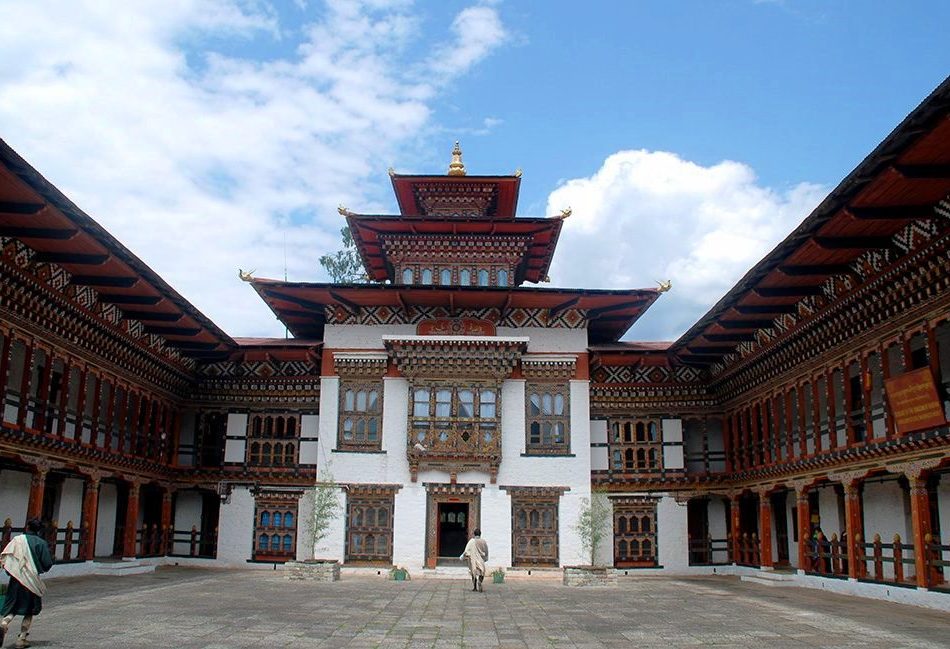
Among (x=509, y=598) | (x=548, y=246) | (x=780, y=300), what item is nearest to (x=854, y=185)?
(x=780, y=300)

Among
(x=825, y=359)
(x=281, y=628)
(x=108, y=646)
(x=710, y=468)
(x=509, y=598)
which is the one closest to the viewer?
(x=108, y=646)

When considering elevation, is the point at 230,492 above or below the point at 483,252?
below

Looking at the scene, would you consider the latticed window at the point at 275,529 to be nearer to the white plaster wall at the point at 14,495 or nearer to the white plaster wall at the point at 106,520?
the white plaster wall at the point at 106,520

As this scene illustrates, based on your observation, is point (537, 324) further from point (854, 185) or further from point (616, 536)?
point (854, 185)

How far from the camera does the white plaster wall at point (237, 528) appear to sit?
2550 centimetres

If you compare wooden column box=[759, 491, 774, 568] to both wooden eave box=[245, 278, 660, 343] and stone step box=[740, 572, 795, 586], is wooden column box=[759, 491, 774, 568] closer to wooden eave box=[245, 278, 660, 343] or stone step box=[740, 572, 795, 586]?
stone step box=[740, 572, 795, 586]

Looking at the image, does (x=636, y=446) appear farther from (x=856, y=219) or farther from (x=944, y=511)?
(x=856, y=219)

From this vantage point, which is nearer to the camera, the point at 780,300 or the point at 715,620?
the point at 715,620

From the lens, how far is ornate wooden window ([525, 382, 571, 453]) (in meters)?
23.8

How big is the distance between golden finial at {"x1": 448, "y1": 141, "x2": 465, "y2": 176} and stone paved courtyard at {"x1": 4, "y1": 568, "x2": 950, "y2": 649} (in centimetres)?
1482

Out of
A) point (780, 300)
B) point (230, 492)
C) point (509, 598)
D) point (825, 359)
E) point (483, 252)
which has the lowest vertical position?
point (509, 598)

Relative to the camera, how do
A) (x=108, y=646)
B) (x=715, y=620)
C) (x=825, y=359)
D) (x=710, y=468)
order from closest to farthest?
(x=108, y=646) < (x=715, y=620) < (x=825, y=359) < (x=710, y=468)

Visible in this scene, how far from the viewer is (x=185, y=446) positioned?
88.8 ft

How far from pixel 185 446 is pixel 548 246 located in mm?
13650
